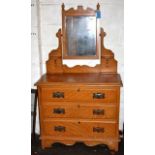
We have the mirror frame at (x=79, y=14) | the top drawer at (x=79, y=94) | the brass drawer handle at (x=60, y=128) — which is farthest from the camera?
the mirror frame at (x=79, y=14)

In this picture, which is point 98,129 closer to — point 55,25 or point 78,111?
point 78,111

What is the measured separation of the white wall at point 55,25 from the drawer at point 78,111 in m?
0.48

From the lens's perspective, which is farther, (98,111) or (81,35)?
(81,35)

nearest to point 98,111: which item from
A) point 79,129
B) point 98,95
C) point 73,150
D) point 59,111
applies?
point 98,95

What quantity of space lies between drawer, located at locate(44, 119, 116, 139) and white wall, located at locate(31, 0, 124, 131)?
1.99ft

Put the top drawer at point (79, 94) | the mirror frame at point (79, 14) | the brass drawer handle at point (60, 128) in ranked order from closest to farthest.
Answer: the top drawer at point (79, 94)
the brass drawer handle at point (60, 128)
the mirror frame at point (79, 14)

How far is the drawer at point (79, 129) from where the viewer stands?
2.42m

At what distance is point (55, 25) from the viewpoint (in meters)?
2.64

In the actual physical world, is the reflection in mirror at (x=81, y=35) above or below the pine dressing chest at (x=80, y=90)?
above

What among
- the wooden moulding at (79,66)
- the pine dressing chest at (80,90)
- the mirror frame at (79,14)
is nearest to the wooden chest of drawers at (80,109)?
the pine dressing chest at (80,90)

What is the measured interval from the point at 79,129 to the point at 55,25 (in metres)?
1.22

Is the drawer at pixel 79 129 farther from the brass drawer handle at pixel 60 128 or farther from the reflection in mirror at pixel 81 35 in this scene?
the reflection in mirror at pixel 81 35
